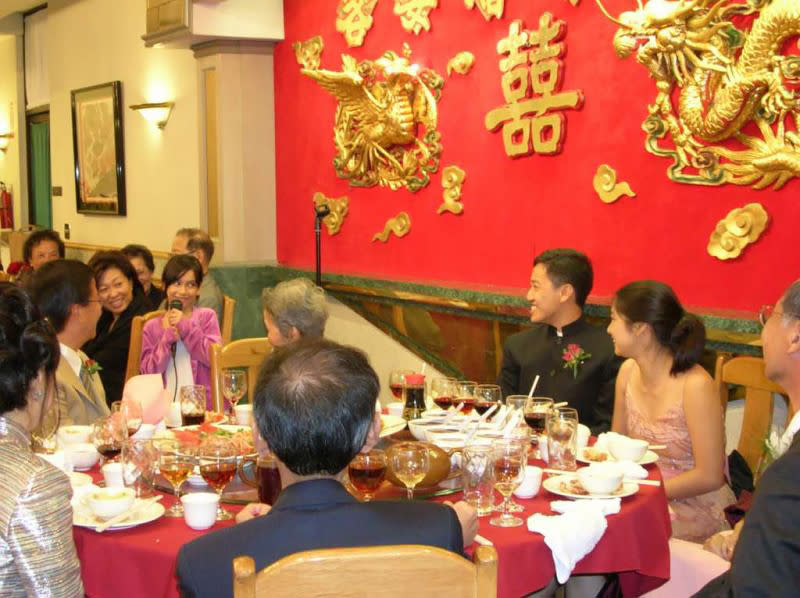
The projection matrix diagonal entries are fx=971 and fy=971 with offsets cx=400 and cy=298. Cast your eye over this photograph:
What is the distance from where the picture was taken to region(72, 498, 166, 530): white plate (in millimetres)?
2213

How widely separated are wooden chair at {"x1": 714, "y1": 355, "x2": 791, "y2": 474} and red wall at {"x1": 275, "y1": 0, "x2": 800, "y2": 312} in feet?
1.53

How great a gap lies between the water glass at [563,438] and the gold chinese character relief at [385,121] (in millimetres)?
3096

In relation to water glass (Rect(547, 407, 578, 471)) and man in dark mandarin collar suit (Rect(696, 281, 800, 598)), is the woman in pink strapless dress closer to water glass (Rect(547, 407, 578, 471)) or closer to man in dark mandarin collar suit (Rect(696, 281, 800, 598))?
water glass (Rect(547, 407, 578, 471))

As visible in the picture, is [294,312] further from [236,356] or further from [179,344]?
[179,344]

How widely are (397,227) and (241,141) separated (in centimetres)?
171

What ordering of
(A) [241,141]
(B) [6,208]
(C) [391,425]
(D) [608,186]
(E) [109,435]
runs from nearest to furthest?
(E) [109,435]
(C) [391,425]
(D) [608,186]
(A) [241,141]
(B) [6,208]

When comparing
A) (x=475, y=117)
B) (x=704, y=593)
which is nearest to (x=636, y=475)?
(x=704, y=593)

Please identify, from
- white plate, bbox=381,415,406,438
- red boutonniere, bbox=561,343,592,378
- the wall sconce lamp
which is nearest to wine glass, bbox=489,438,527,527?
white plate, bbox=381,415,406,438

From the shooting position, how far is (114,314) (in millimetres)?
4801

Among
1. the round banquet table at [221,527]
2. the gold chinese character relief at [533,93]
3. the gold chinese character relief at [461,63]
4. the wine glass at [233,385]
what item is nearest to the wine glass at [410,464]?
the round banquet table at [221,527]

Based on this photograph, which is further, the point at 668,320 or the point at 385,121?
the point at 385,121

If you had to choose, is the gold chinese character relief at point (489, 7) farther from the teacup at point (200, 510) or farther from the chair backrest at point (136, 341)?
the teacup at point (200, 510)

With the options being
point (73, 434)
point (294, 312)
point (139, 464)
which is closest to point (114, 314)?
point (294, 312)

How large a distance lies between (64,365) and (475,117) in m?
2.79
